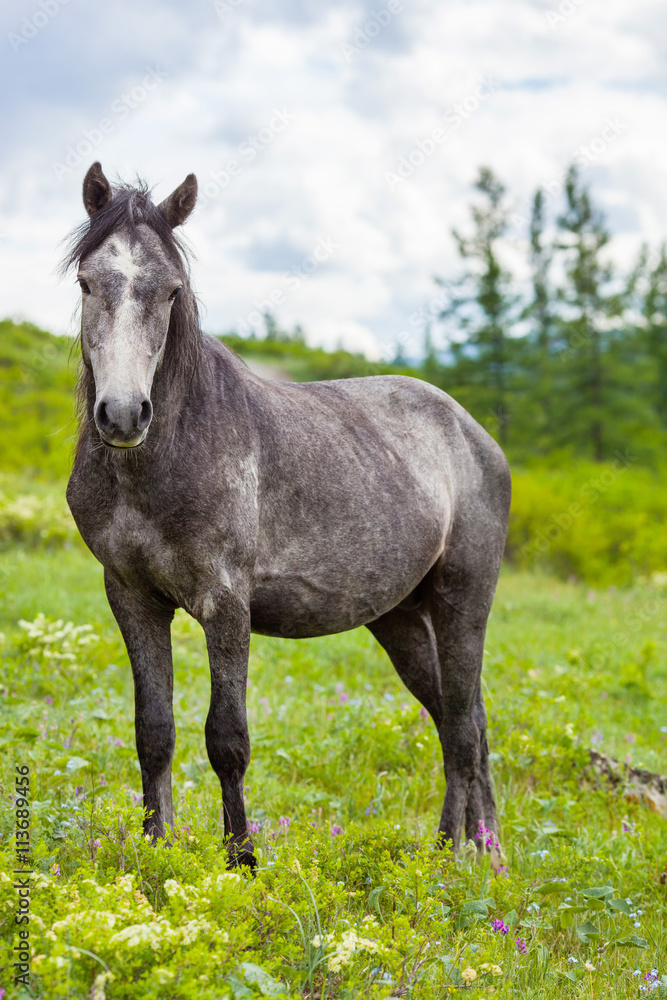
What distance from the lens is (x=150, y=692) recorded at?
10.1 feet

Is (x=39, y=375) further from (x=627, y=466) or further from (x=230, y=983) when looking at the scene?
(x=230, y=983)

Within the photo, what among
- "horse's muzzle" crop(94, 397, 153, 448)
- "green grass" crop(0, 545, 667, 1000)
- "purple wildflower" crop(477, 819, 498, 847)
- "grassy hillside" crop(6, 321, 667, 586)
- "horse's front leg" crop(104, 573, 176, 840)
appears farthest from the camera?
"grassy hillside" crop(6, 321, 667, 586)

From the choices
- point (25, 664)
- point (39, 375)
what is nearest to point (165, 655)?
point (25, 664)

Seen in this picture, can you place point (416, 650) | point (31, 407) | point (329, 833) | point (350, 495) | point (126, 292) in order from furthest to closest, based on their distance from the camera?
point (31, 407), point (416, 650), point (329, 833), point (350, 495), point (126, 292)

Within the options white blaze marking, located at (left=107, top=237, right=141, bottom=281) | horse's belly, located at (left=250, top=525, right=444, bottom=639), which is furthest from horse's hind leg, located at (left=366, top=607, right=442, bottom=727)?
white blaze marking, located at (left=107, top=237, right=141, bottom=281)

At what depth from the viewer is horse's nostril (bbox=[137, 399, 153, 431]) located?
2.41m

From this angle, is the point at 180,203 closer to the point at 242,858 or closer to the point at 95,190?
the point at 95,190

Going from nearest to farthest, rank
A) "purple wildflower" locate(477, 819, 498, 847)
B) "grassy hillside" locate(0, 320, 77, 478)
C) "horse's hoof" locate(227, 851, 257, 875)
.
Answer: "horse's hoof" locate(227, 851, 257, 875) → "purple wildflower" locate(477, 819, 498, 847) → "grassy hillside" locate(0, 320, 77, 478)

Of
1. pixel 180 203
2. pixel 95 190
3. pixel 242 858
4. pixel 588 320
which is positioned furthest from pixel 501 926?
pixel 588 320

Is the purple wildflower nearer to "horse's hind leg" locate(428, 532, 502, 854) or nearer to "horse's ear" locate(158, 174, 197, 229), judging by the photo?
"horse's hind leg" locate(428, 532, 502, 854)

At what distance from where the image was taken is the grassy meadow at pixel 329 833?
2078 millimetres

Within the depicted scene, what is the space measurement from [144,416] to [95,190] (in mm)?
1023

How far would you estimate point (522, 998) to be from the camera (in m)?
2.60

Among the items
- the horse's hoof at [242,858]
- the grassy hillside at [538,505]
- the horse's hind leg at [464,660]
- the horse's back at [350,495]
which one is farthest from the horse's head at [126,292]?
the grassy hillside at [538,505]
